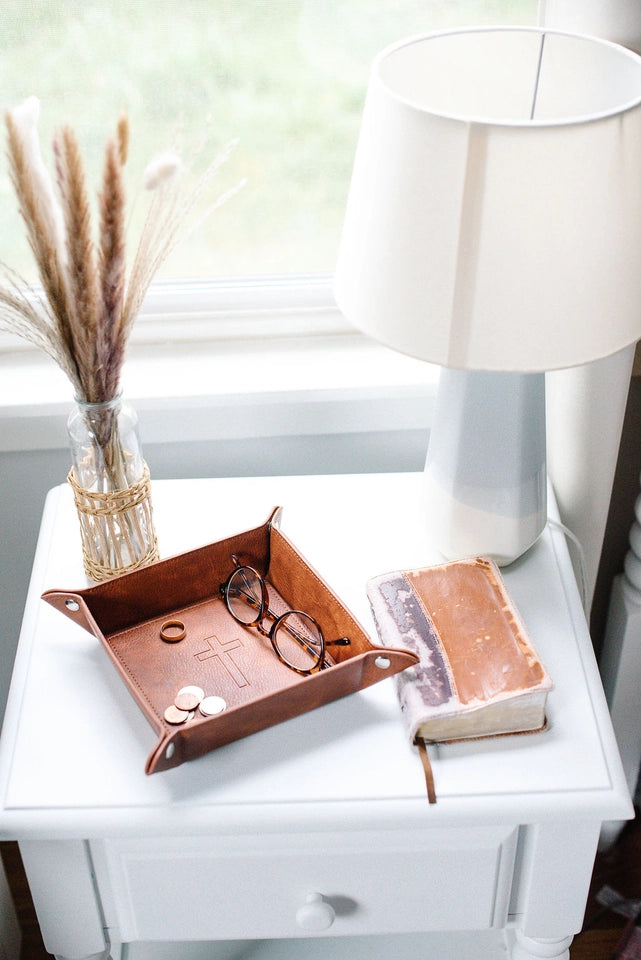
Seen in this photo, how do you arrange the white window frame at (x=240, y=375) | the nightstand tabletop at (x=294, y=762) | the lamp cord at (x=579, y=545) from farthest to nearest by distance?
the white window frame at (x=240, y=375) < the lamp cord at (x=579, y=545) < the nightstand tabletop at (x=294, y=762)

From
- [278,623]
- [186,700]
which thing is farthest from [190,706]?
[278,623]

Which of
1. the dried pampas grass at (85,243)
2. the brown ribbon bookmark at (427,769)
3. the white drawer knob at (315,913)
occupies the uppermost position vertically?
the dried pampas grass at (85,243)

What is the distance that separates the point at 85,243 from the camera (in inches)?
29.5

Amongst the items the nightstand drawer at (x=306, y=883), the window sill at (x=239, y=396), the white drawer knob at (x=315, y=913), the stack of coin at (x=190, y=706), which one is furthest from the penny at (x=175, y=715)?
the window sill at (x=239, y=396)

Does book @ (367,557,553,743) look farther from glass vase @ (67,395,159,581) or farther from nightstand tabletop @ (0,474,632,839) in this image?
glass vase @ (67,395,159,581)

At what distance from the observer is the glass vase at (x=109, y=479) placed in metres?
0.89

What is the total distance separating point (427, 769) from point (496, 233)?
0.43m

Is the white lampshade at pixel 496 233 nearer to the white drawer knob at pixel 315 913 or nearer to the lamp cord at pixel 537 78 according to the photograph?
the lamp cord at pixel 537 78

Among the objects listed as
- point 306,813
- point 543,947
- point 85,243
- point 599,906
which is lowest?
point 599,906

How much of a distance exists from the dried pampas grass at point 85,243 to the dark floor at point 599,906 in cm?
87

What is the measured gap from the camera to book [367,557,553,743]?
2.68 ft

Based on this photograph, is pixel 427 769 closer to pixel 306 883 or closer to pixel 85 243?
pixel 306 883

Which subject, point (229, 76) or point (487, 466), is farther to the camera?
point (229, 76)

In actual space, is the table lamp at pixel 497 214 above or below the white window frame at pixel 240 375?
above
